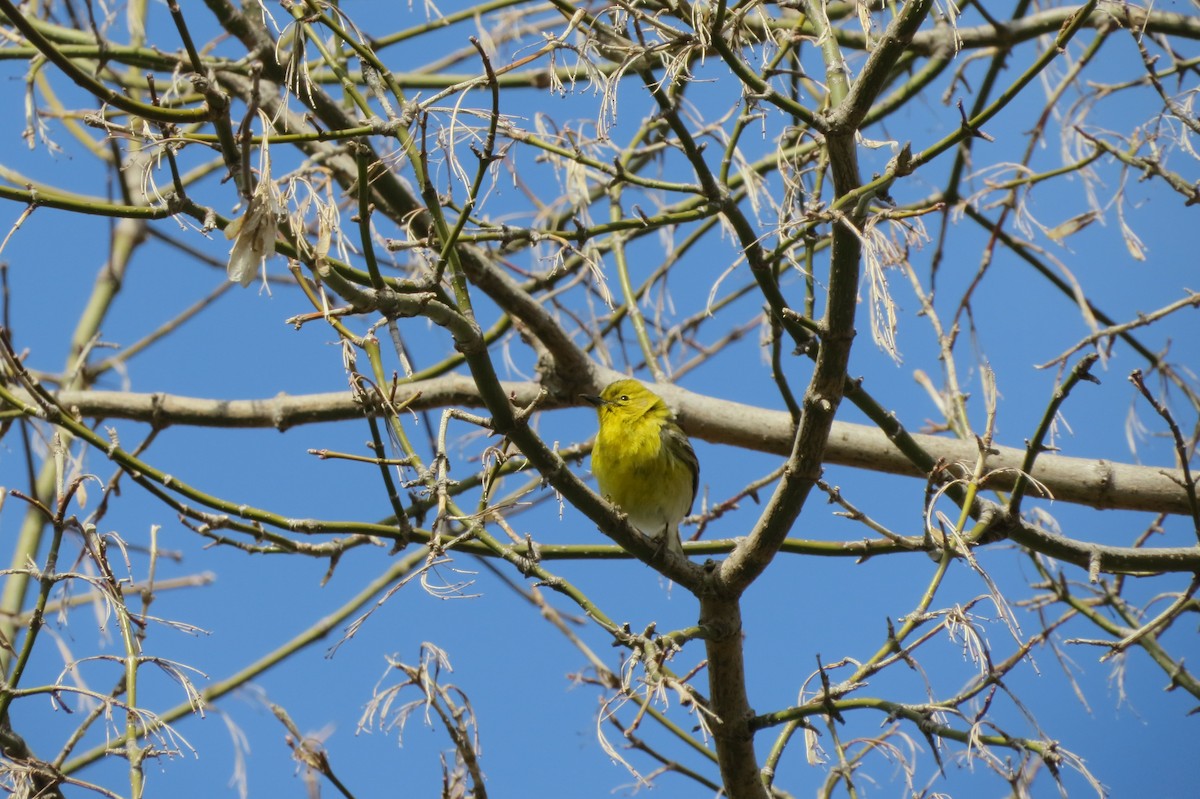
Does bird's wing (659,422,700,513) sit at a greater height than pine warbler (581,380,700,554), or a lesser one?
greater

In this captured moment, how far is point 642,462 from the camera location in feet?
16.5

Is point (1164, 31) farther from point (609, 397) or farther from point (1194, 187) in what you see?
point (609, 397)

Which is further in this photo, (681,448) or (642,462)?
(681,448)

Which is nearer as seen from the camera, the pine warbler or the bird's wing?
the pine warbler

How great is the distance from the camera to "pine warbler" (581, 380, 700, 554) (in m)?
4.88

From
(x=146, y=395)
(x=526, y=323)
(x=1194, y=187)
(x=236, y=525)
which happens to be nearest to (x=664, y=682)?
(x=236, y=525)

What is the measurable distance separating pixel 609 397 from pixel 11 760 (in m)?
2.55

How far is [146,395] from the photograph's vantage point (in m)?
4.66

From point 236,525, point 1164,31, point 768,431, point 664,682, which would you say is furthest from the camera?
point 1164,31

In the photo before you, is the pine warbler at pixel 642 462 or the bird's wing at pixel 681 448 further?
the bird's wing at pixel 681 448

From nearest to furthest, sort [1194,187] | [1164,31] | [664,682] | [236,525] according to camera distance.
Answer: [664,682]
[236,525]
[1194,187]
[1164,31]

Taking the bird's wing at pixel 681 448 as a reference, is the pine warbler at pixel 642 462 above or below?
below

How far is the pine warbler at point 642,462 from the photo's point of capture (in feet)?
16.0

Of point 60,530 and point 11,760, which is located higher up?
point 60,530
